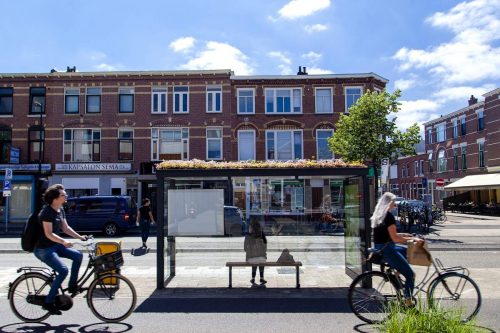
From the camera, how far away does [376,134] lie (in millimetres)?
21359

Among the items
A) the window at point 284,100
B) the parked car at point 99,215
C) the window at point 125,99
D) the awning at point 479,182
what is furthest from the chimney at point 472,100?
the parked car at point 99,215

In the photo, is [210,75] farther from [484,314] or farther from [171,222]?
[484,314]

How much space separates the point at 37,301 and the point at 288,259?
4377 mm

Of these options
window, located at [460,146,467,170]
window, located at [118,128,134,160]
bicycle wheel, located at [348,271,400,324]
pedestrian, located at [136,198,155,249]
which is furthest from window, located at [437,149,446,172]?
bicycle wheel, located at [348,271,400,324]

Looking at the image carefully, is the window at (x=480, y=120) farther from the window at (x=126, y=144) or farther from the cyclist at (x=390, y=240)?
the cyclist at (x=390, y=240)

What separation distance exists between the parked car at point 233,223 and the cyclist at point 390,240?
325cm

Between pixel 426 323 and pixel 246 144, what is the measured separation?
27.1 m

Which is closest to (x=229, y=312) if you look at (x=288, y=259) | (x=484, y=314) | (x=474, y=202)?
(x=288, y=259)

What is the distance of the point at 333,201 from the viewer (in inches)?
379

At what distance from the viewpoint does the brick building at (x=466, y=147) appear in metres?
39.4

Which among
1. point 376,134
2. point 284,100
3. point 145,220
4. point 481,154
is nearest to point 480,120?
point 481,154

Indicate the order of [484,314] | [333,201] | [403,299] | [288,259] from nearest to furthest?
[403,299] → [484,314] → [288,259] → [333,201]

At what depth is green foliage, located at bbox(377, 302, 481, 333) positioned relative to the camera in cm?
411

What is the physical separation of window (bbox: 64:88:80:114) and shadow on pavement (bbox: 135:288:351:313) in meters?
25.2
